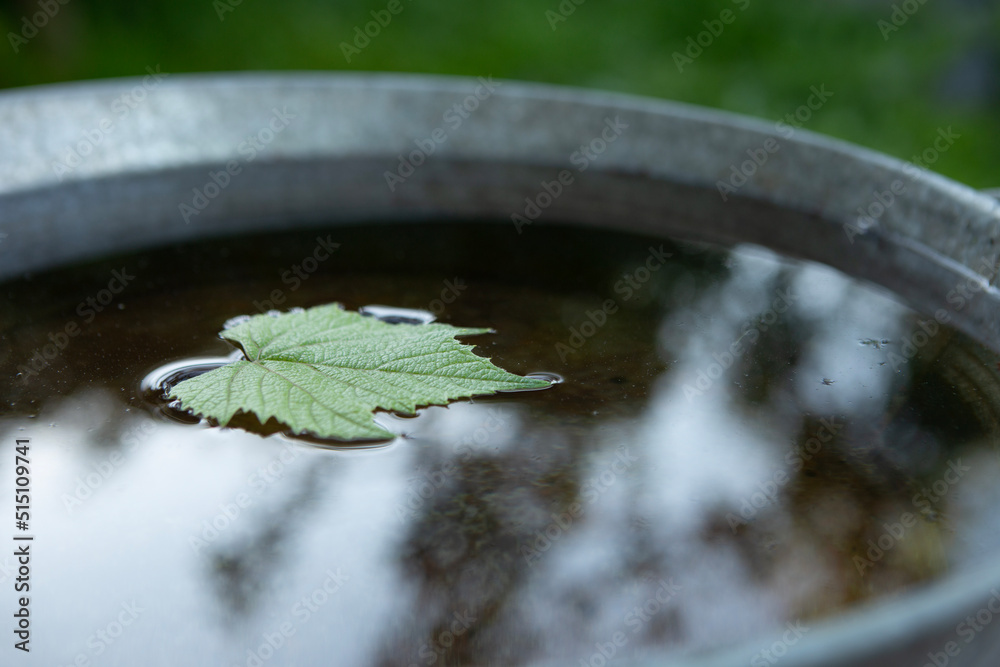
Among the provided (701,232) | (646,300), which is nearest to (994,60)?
(701,232)

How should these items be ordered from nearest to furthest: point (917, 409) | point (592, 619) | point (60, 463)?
point (592, 619), point (60, 463), point (917, 409)

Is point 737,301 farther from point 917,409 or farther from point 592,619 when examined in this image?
point 592,619

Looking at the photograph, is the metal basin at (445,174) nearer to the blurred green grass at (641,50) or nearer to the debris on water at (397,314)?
the debris on water at (397,314)

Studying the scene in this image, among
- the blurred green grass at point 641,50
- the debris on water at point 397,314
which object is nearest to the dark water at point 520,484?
the debris on water at point 397,314

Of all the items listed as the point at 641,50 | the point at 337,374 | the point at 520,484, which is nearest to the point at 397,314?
the point at 337,374

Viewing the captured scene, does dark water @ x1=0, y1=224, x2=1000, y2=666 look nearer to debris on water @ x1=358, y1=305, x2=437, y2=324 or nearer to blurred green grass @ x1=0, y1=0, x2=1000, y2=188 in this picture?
debris on water @ x1=358, y1=305, x2=437, y2=324

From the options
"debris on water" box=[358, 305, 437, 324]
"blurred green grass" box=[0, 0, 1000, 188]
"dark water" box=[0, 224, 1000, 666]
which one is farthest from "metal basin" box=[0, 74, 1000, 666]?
"blurred green grass" box=[0, 0, 1000, 188]
